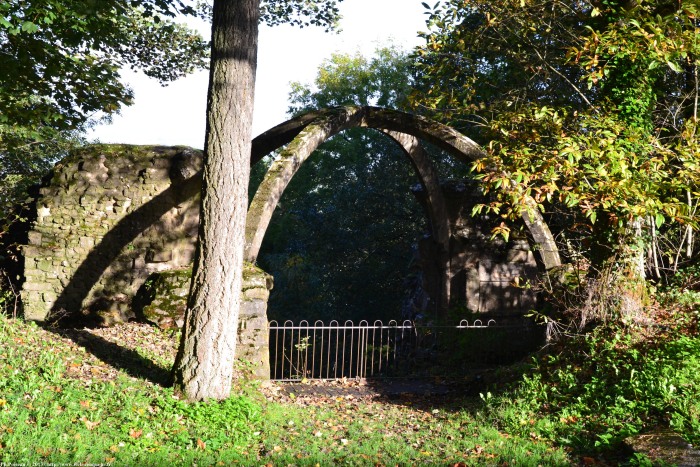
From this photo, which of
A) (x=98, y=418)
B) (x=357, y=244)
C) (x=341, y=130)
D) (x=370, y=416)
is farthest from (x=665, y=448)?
(x=357, y=244)

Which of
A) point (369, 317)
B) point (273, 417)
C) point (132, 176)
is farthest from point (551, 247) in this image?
point (369, 317)

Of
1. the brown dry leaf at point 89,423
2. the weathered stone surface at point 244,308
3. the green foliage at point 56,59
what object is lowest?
the brown dry leaf at point 89,423

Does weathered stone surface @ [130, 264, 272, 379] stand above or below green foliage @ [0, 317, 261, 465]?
above

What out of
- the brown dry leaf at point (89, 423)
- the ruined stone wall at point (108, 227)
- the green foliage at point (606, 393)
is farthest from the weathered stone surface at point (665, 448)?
the ruined stone wall at point (108, 227)

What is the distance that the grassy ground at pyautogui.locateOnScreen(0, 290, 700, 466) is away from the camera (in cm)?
529

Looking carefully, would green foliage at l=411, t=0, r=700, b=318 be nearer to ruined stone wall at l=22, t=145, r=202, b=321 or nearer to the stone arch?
the stone arch

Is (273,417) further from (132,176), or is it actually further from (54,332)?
(132,176)

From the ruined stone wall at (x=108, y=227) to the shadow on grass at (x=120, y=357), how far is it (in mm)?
2278

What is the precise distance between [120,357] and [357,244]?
12.4 metres

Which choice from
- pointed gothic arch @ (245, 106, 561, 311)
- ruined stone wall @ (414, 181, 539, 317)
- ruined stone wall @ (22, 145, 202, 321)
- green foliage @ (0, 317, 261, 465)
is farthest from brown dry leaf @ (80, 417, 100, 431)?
ruined stone wall @ (414, 181, 539, 317)

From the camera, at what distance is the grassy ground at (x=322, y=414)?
17.3ft

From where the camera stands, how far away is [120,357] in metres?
7.47

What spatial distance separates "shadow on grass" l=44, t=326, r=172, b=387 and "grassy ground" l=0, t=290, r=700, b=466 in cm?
2

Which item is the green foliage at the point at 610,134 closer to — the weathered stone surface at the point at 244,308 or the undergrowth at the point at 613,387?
the undergrowth at the point at 613,387
